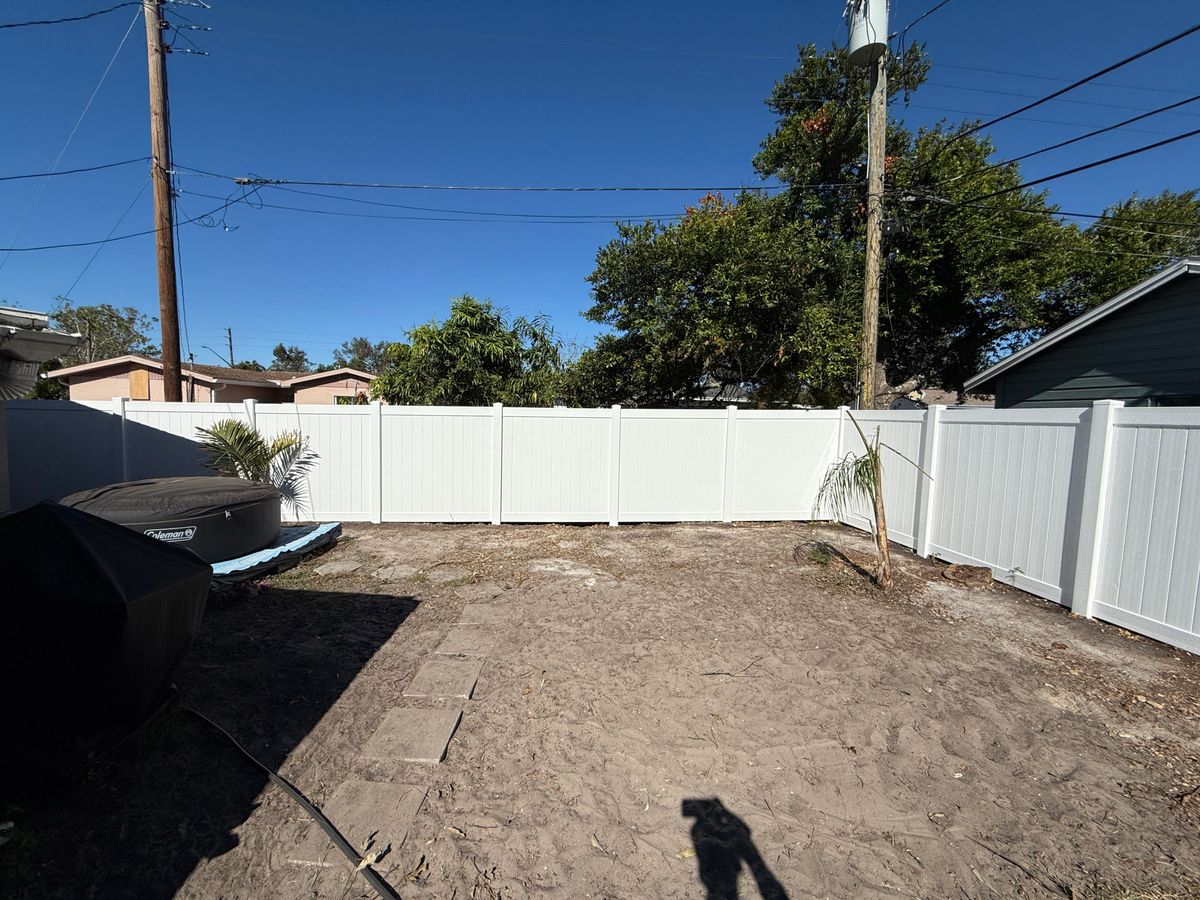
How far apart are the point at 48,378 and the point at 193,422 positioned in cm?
1951

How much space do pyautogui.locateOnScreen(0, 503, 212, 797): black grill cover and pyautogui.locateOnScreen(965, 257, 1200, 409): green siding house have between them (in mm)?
10209

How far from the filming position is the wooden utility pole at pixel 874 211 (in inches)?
318

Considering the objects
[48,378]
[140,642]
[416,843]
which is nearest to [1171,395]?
[416,843]

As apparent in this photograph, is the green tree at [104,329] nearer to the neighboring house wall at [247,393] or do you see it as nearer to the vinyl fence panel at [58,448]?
the neighboring house wall at [247,393]

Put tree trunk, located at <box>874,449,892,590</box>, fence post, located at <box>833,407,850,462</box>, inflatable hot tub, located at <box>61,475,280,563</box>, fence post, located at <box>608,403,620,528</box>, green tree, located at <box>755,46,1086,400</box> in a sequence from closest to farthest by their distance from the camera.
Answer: inflatable hot tub, located at <box>61,475,280,563</box>, tree trunk, located at <box>874,449,892,590</box>, fence post, located at <box>608,403,620,528</box>, fence post, located at <box>833,407,850,462</box>, green tree, located at <box>755,46,1086,400</box>

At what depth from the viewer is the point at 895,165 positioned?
1277 centimetres

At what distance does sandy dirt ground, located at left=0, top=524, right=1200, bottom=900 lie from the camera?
78.7 inches

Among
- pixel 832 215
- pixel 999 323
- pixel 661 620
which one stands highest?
pixel 832 215

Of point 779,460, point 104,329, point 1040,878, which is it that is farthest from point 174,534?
point 104,329

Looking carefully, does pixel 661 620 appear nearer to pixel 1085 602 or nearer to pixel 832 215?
pixel 1085 602

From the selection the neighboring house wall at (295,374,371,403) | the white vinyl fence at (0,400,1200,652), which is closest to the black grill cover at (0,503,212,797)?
the white vinyl fence at (0,400,1200,652)

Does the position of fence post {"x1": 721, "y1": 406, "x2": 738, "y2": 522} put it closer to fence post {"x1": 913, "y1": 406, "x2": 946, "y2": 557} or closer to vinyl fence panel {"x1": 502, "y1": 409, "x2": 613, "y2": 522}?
vinyl fence panel {"x1": 502, "y1": 409, "x2": 613, "y2": 522}

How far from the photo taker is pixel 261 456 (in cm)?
700

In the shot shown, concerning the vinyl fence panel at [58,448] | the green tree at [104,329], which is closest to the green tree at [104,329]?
the green tree at [104,329]
